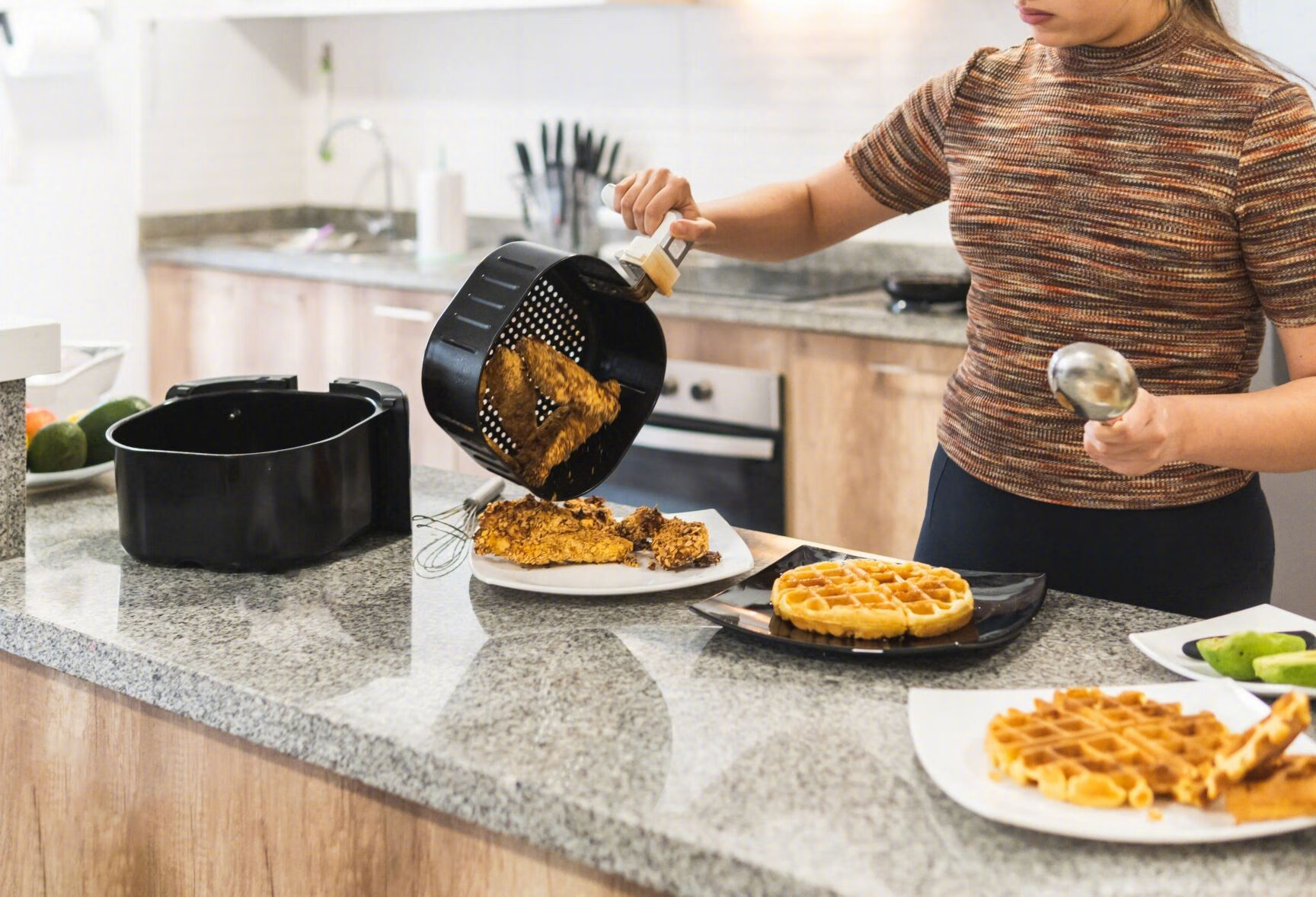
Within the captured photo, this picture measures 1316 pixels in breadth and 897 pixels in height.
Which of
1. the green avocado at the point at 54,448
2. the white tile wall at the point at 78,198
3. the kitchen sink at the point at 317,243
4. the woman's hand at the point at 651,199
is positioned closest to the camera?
the woman's hand at the point at 651,199

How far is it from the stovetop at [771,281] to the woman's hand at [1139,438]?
1.83 meters

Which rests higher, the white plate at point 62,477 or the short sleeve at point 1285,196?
the short sleeve at point 1285,196

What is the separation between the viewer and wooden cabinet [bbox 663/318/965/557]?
260 centimetres

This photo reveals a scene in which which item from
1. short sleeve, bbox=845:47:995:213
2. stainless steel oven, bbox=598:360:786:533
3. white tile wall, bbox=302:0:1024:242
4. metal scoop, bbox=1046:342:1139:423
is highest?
white tile wall, bbox=302:0:1024:242

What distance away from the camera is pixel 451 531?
1.51 m

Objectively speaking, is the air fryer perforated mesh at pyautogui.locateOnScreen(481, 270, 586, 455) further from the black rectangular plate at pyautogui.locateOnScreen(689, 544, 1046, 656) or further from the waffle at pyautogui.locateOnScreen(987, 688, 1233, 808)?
the waffle at pyautogui.locateOnScreen(987, 688, 1233, 808)

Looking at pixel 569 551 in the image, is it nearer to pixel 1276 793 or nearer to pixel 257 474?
pixel 257 474

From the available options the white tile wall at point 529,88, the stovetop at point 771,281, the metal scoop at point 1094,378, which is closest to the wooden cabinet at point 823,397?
the stovetop at point 771,281

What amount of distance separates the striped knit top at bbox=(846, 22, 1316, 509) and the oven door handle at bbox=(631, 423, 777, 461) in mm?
1205

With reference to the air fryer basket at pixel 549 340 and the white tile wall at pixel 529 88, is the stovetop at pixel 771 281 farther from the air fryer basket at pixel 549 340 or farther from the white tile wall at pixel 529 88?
the air fryer basket at pixel 549 340

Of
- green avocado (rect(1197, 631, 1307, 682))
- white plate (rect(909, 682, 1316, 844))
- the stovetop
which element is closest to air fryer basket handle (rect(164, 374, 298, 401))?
white plate (rect(909, 682, 1316, 844))

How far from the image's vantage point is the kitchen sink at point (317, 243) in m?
3.81

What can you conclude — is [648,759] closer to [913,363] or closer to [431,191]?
[913,363]

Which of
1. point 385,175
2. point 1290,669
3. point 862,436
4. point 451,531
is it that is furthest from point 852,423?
point 385,175
